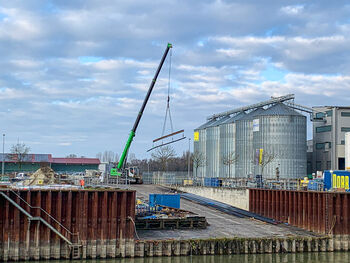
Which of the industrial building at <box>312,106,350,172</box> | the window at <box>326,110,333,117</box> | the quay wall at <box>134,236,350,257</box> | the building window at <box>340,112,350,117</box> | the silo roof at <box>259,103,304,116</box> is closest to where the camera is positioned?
the quay wall at <box>134,236,350,257</box>

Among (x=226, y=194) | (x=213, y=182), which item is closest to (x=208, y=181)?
(x=213, y=182)

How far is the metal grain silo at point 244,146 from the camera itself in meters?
95.6

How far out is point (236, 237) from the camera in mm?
35625

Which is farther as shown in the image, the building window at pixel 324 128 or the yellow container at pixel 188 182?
the building window at pixel 324 128

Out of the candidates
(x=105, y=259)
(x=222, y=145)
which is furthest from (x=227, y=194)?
(x=222, y=145)

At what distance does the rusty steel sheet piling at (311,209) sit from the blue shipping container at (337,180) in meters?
3.24

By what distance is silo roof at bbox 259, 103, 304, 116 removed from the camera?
9106 centimetres

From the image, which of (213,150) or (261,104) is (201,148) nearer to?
(213,150)

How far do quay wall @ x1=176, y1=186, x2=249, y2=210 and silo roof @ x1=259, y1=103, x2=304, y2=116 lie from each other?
106ft

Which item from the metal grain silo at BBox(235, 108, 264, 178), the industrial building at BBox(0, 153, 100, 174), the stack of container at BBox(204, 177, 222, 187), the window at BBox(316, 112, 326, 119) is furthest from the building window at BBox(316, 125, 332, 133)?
the industrial building at BBox(0, 153, 100, 174)

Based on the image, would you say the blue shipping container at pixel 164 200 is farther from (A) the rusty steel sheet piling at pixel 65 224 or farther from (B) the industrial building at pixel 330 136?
(B) the industrial building at pixel 330 136

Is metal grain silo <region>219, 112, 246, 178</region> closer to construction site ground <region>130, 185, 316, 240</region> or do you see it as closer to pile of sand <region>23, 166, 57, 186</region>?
construction site ground <region>130, 185, 316, 240</region>

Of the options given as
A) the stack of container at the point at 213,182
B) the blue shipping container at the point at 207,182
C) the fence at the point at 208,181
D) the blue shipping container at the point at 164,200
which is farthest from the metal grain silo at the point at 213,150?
the blue shipping container at the point at 164,200

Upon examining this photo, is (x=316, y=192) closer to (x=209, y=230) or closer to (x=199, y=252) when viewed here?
(x=209, y=230)
